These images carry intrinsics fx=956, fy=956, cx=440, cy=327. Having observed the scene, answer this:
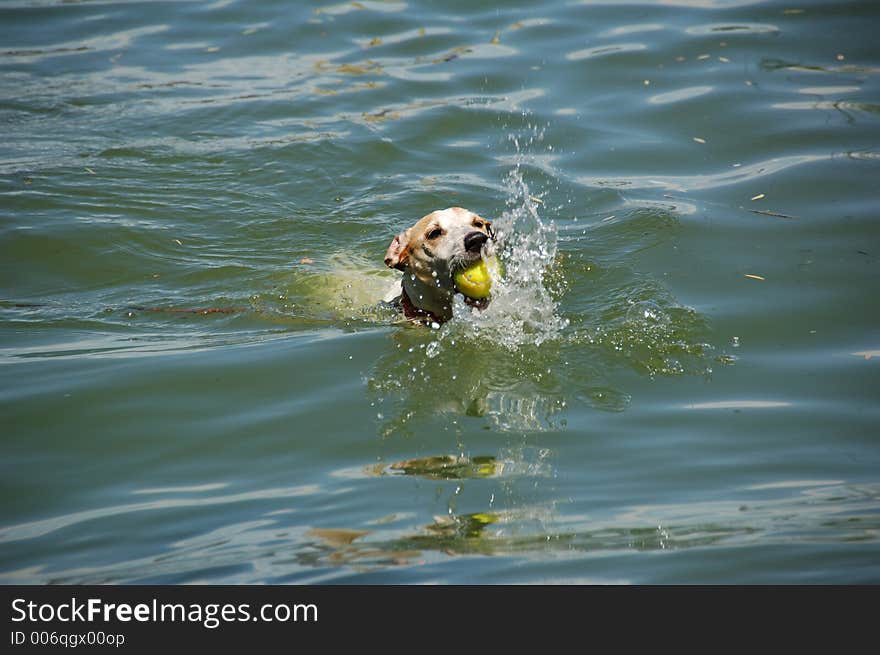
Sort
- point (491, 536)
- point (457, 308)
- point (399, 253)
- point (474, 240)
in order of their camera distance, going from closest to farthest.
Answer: point (491, 536) < point (474, 240) < point (457, 308) < point (399, 253)

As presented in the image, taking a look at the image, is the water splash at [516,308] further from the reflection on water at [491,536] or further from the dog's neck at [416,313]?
the reflection on water at [491,536]

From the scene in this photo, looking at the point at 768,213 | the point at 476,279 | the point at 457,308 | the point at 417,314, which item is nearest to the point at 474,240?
the point at 476,279

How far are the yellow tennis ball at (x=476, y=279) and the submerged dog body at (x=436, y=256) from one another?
5 centimetres

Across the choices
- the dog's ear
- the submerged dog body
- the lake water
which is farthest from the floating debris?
the dog's ear

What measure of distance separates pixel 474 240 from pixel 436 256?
368mm

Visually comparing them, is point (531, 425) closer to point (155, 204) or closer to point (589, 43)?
point (155, 204)

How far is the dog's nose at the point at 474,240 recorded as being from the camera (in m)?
6.84

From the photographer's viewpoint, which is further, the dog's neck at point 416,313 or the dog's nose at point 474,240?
the dog's neck at point 416,313

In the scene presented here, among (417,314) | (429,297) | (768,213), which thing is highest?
(768,213)

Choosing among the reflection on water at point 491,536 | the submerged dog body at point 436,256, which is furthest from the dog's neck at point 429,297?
the reflection on water at point 491,536

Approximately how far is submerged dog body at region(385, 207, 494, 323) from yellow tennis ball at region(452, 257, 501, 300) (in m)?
0.05

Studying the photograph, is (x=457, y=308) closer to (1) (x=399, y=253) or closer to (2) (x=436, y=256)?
(2) (x=436, y=256)

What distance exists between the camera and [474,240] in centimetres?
686

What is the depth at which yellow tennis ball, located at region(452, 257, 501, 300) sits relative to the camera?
23.2 ft
